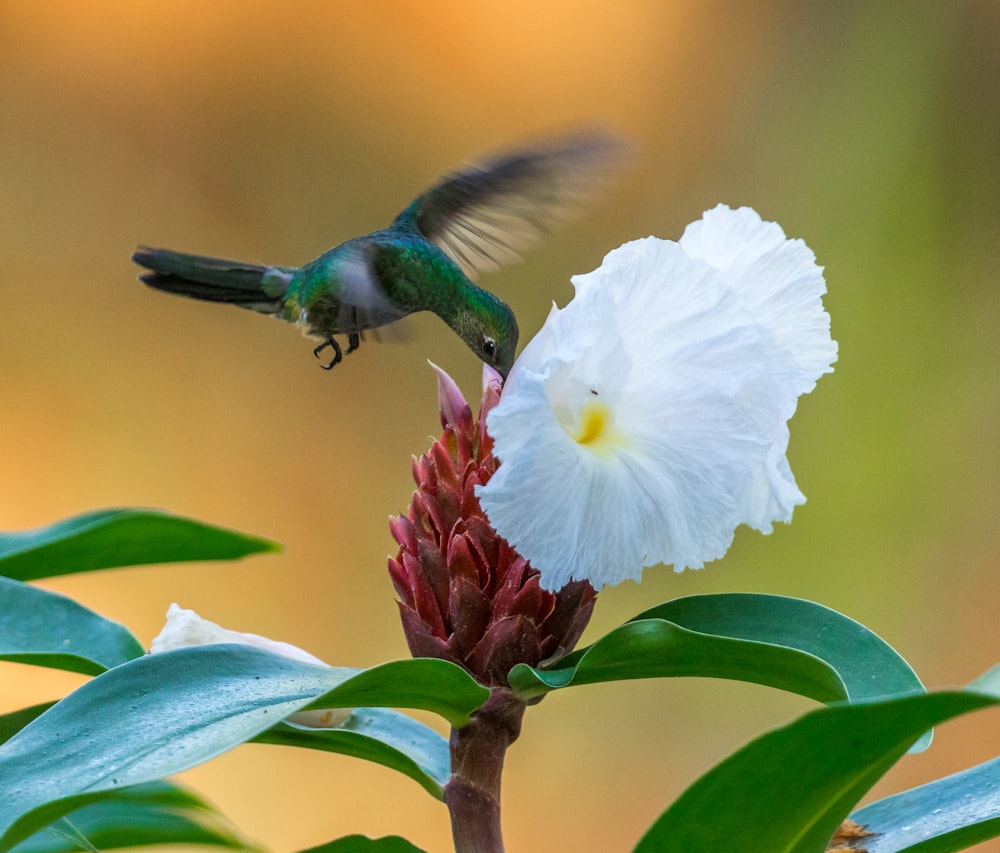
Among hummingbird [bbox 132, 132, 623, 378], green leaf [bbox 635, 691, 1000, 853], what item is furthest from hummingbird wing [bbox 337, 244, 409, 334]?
green leaf [bbox 635, 691, 1000, 853]

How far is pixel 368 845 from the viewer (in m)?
0.75

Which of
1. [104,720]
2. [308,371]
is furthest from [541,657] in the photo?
[308,371]

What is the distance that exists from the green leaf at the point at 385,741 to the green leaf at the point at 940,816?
0.28 meters

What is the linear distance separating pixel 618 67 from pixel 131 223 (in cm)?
Answer: 145

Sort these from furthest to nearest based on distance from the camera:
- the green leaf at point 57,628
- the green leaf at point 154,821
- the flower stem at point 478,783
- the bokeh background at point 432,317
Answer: the bokeh background at point 432,317 < the green leaf at point 154,821 < the green leaf at point 57,628 < the flower stem at point 478,783

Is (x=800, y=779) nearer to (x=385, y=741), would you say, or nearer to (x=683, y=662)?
(x=683, y=662)

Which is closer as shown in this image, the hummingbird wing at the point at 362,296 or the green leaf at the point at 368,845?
the green leaf at the point at 368,845

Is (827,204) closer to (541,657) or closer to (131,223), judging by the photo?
(131,223)

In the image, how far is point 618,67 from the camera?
10.9ft

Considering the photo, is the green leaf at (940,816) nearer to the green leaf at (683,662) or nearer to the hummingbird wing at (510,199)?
the green leaf at (683,662)

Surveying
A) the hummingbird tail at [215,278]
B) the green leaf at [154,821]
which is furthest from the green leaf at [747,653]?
the hummingbird tail at [215,278]

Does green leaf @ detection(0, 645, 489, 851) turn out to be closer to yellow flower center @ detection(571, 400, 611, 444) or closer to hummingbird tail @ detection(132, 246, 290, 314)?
yellow flower center @ detection(571, 400, 611, 444)

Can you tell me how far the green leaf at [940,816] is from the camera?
65 cm

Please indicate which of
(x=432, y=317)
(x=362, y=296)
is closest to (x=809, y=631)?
(x=362, y=296)
